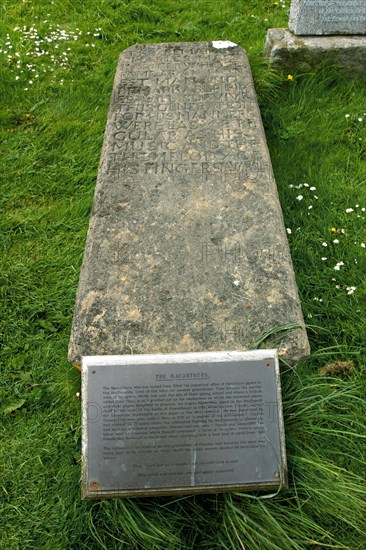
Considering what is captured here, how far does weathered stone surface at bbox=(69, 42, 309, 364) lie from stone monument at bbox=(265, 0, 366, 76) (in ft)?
3.01

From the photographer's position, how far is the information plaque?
215cm

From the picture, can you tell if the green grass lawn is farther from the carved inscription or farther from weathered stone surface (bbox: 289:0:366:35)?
the carved inscription

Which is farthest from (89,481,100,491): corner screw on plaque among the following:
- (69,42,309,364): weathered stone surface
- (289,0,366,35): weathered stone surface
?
(289,0,366,35): weathered stone surface

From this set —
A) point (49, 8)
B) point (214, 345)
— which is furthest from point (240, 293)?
point (49, 8)

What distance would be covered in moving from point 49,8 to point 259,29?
6.77 ft

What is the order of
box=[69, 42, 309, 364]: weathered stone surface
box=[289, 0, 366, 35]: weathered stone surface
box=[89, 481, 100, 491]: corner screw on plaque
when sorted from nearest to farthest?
box=[89, 481, 100, 491]: corner screw on plaque, box=[69, 42, 309, 364]: weathered stone surface, box=[289, 0, 366, 35]: weathered stone surface

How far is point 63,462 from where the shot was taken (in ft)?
8.30

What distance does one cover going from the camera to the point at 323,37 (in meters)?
4.42

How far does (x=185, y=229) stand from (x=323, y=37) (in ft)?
8.53

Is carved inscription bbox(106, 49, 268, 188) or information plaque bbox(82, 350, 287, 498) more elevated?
carved inscription bbox(106, 49, 268, 188)

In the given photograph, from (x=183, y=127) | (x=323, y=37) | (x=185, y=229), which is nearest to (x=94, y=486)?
(x=185, y=229)

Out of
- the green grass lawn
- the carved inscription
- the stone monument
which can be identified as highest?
the stone monument

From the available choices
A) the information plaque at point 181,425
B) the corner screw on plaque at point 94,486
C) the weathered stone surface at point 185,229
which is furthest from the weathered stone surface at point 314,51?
the corner screw on plaque at point 94,486

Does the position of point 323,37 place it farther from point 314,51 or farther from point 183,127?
point 183,127
